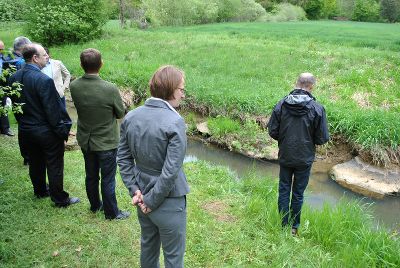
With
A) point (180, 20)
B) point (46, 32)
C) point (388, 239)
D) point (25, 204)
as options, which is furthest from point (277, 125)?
point (180, 20)

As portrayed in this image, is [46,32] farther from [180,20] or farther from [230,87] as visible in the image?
[180,20]

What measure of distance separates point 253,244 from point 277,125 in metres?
1.53

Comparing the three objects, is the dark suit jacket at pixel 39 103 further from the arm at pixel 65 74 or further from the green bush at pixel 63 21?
the green bush at pixel 63 21

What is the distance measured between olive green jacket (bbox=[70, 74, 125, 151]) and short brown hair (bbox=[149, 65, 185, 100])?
166 centimetres

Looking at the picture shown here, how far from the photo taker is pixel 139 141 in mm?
2879

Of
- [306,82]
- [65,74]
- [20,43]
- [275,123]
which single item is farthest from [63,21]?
[306,82]

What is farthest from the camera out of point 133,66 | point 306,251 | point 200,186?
point 133,66

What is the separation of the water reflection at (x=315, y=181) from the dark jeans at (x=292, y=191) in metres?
1.36

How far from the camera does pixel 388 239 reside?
16.0ft

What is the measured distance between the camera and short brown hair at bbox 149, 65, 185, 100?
110 inches

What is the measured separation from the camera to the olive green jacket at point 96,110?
4.31 metres

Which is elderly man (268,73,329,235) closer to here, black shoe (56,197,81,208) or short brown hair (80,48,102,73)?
short brown hair (80,48,102,73)

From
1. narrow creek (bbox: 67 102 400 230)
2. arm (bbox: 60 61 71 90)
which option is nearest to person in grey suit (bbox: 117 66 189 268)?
arm (bbox: 60 61 71 90)

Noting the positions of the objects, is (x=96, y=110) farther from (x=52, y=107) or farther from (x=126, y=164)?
(x=126, y=164)
